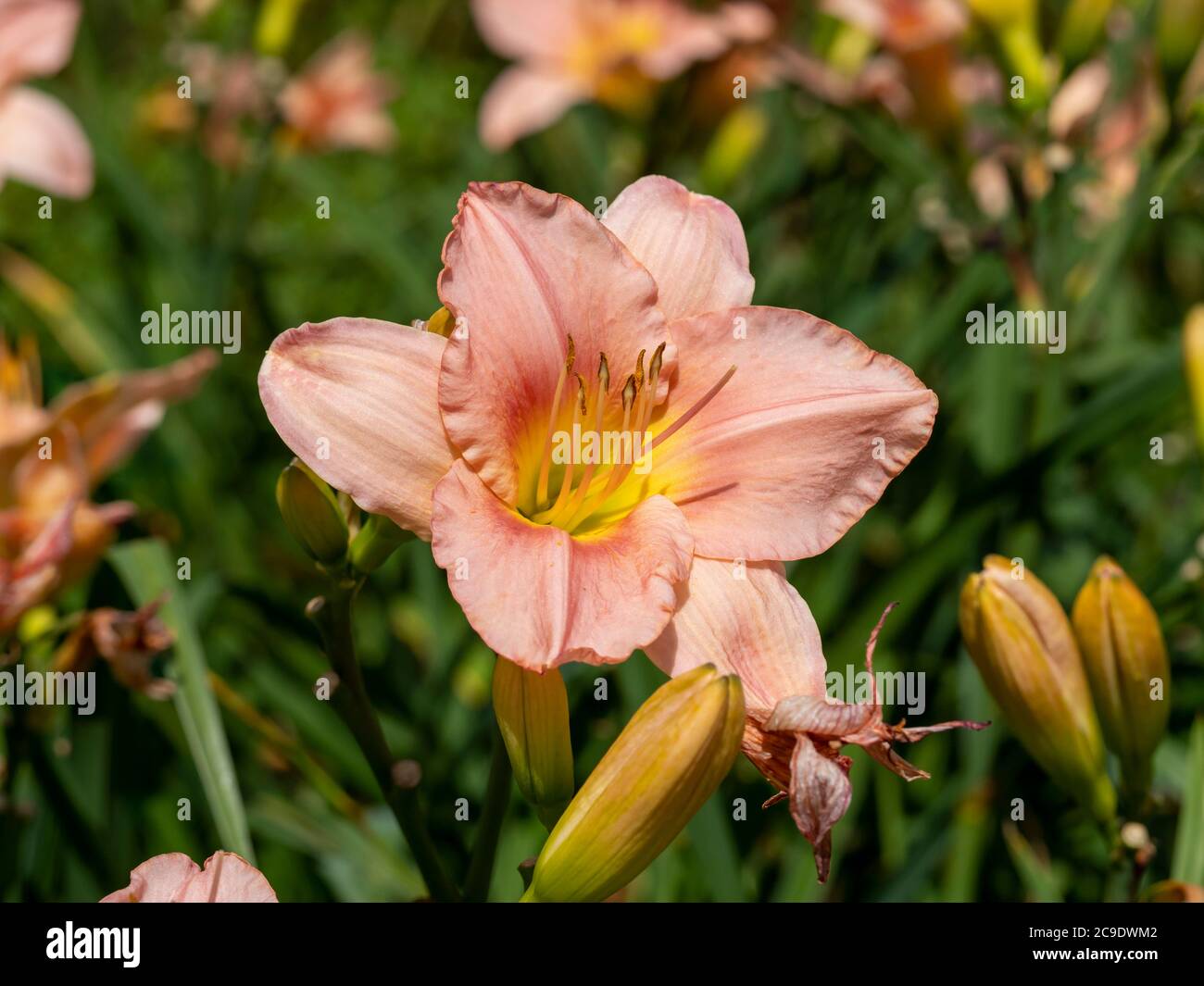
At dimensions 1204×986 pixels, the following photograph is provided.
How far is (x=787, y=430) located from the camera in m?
0.61

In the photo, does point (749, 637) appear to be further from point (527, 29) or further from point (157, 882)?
point (527, 29)

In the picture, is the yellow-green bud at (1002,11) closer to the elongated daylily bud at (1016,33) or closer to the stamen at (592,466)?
the elongated daylily bud at (1016,33)

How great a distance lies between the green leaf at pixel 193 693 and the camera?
72 cm

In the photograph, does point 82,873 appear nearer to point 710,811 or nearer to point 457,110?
point 710,811

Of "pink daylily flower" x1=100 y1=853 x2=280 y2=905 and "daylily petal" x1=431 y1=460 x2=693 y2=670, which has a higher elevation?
"daylily petal" x1=431 y1=460 x2=693 y2=670

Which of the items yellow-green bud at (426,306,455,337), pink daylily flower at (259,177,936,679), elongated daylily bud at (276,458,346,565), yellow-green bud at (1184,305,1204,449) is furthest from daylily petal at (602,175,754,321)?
yellow-green bud at (1184,305,1204,449)

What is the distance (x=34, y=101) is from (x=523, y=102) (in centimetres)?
69

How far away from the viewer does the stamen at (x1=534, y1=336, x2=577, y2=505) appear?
620 millimetres

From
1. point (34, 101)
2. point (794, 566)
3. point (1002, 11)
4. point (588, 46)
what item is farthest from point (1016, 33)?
point (34, 101)

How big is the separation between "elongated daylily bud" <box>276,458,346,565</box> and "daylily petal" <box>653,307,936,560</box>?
19 centimetres

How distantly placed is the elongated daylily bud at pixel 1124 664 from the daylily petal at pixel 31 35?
1231 millimetres

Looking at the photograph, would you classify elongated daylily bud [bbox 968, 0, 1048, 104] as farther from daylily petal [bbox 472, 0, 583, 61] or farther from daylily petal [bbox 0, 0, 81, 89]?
daylily petal [bbox 0, 0, 81, 89]

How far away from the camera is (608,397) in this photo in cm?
66

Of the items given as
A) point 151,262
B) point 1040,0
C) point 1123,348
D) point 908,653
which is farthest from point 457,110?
point 908,653
